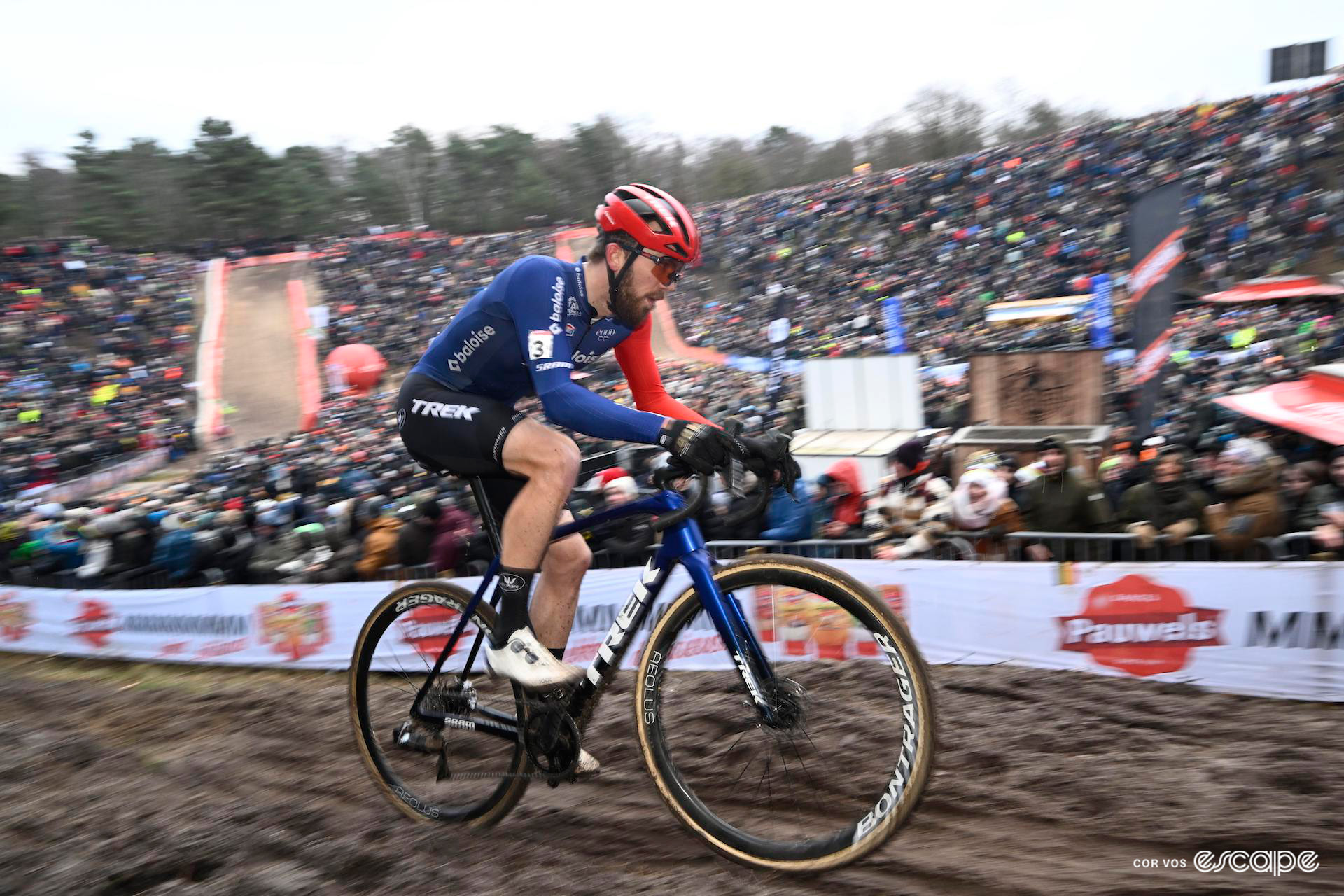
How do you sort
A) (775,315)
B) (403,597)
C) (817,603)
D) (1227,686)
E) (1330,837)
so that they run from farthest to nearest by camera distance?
(775,315), (1227,686), (403,597), (1330,837), (817,603)

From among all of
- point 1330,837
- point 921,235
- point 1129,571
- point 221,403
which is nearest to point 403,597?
point 1330,837

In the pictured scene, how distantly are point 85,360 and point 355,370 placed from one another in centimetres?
831

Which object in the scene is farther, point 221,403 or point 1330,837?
point 221,403

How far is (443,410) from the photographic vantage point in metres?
3.36

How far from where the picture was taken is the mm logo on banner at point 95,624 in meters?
9.76

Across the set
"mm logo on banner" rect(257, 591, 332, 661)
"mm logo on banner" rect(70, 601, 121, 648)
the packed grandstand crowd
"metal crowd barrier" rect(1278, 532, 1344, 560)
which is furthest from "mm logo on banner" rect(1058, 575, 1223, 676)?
"mm logo on banner" rect(70, 601, 121, 648)

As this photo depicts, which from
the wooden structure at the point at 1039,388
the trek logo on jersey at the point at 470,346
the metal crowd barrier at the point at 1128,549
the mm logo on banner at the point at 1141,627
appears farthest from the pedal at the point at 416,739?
the wooden structure at the point at 1039,388

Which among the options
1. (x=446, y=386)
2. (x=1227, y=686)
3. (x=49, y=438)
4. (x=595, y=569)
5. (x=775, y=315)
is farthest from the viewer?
(x=775, y=315)

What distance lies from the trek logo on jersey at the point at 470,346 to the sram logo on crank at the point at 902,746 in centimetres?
166

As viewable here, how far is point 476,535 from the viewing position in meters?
8.33

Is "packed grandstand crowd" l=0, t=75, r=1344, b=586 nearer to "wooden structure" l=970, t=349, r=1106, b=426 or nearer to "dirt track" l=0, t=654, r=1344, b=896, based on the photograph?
"wooden structure" l=970, t=349, r=1106, b=426

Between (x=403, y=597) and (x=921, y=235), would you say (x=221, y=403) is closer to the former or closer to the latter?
(x=921, y=235)

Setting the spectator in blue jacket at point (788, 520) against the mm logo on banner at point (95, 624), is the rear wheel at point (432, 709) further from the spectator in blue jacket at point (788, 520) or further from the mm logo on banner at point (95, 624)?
the mm logo on banner at point (95, 624)

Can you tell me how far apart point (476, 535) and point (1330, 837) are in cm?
649
